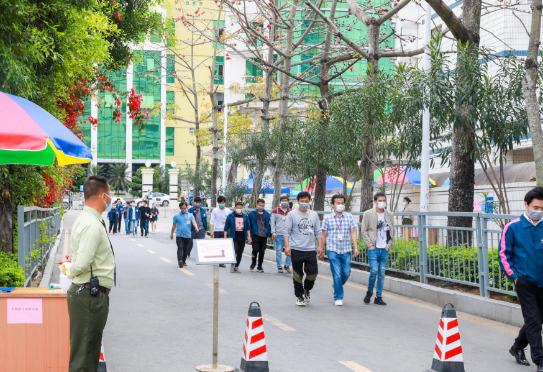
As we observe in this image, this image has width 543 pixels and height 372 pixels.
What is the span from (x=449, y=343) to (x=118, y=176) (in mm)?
91330

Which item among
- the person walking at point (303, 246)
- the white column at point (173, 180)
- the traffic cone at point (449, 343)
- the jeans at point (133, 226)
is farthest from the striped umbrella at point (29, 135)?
the white column at point (173, 180)

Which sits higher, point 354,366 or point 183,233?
point 183,233

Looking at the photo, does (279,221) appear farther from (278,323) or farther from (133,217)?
(133,217)

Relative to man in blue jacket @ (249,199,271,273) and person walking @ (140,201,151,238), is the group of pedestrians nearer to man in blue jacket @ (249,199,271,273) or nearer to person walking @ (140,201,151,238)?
person walking @ (140,201,151,238)

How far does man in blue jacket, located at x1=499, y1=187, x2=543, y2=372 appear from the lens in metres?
7.59

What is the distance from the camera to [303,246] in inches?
487

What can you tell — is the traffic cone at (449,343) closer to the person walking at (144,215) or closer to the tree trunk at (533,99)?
the tree trunk at (533,99)

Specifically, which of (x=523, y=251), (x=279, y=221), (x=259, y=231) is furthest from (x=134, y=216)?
(x=523, y=251)

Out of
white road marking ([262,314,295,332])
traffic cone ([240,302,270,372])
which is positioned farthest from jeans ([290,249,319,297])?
traffic cone ([240,302,270,372])

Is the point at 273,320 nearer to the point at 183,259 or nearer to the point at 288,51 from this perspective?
the point at 183,259

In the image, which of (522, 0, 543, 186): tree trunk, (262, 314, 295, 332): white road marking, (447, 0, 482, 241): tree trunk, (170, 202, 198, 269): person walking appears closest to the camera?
(262, 314, 295, 332): white road marking

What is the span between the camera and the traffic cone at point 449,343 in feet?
22.4

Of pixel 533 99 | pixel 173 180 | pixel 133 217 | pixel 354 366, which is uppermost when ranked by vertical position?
pixel 173 180

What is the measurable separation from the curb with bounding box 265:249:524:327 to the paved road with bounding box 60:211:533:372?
0.65 feet
